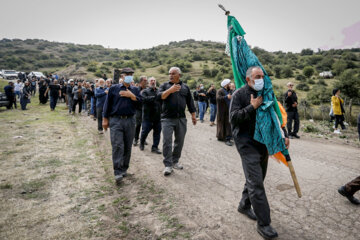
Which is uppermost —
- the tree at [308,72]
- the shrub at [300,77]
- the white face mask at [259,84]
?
the tree at [308,72]

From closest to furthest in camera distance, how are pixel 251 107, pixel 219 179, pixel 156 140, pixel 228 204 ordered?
1. pixel 251 107
2. pixel 228 204
3. pixel 219 179
4. pixel 156 140

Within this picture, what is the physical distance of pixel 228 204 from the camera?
11.7ft

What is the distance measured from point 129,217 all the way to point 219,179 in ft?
7.00

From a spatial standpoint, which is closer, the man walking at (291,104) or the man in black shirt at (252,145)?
the man in black shirt at (252,145)

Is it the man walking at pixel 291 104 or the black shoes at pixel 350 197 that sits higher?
the man walking at pixel 291 104

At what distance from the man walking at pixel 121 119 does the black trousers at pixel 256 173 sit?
2636 millimetres

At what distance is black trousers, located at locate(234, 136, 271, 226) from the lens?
268cm

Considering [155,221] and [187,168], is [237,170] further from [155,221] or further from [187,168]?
[155,221]

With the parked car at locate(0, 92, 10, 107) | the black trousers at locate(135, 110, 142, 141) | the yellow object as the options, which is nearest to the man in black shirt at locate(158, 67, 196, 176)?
the black trousers at locate(135, 110, 142, 141)

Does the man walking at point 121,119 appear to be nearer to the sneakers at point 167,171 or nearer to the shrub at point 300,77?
the sneakers at point 167,171

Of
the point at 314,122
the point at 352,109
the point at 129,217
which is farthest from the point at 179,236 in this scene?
the point at 352,109

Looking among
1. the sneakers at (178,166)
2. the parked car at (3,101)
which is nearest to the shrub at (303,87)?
the sneakers at (178,166)

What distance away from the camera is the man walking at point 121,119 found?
455 centimetres

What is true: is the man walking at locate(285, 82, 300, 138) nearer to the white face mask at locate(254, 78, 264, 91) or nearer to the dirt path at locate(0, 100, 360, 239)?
the dirt path at locate(0, 100, 360, 239)
